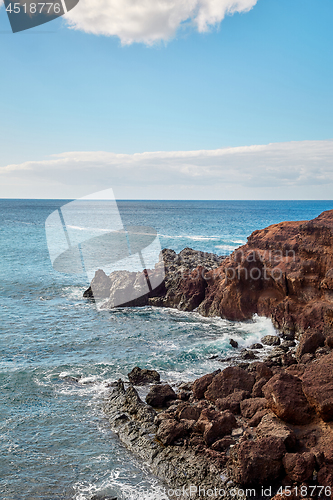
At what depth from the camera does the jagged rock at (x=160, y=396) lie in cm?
1190

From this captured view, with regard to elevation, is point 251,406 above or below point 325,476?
below

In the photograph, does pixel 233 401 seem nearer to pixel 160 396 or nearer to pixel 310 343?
pixel 160 396

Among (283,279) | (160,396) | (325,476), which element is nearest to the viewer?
(325,476)

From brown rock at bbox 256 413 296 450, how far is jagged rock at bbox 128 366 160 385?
508cm

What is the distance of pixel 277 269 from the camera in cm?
1925

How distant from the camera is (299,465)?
7.68 meters

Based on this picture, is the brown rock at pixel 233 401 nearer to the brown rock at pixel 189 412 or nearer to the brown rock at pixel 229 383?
the brown rock at pixel 229 383

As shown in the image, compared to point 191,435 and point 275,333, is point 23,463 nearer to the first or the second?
point 191,435

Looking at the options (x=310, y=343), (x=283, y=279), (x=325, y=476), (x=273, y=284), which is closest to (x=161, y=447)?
(x=325, y=476)

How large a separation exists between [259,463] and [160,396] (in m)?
4.54

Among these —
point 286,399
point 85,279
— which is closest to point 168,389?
point 286,399

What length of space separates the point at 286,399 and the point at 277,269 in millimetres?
10662

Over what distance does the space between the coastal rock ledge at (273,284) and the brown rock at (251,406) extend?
14.9 feet

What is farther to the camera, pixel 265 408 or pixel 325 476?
pixel 265 408
